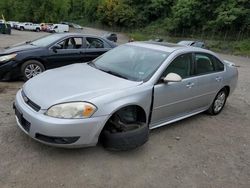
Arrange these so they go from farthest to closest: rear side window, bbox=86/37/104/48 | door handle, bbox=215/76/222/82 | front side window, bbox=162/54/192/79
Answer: rear side window, bbox=86/37/104/48
door handle, bbox=215/76/222/82
front side window, bbox=162/54/192/79

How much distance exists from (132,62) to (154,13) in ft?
182

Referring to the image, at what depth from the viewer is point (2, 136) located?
163 inches

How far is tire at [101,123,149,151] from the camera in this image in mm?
3820

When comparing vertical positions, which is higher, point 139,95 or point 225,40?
point 139,95

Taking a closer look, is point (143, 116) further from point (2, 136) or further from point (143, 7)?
point (143, 7)

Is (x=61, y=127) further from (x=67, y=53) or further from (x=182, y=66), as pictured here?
(x=67, y=53)

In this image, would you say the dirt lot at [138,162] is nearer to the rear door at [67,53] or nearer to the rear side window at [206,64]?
the rear side window at [206,64]

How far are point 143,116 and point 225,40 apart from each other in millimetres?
36779

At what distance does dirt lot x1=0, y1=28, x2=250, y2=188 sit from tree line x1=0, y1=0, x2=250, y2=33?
113 feet

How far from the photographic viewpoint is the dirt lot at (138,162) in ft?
11.1

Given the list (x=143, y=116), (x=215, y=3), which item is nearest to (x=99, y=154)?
(x=143, y=116)

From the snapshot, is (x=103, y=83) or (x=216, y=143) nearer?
(x=103, y=83)

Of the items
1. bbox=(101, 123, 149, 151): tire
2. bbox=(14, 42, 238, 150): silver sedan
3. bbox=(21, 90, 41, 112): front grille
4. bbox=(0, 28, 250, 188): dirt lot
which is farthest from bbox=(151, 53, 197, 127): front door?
bbox=(21, 90, 41, 112): front grille

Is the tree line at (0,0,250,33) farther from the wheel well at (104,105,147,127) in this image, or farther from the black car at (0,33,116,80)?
the wheel well at (104,105,147,127)
